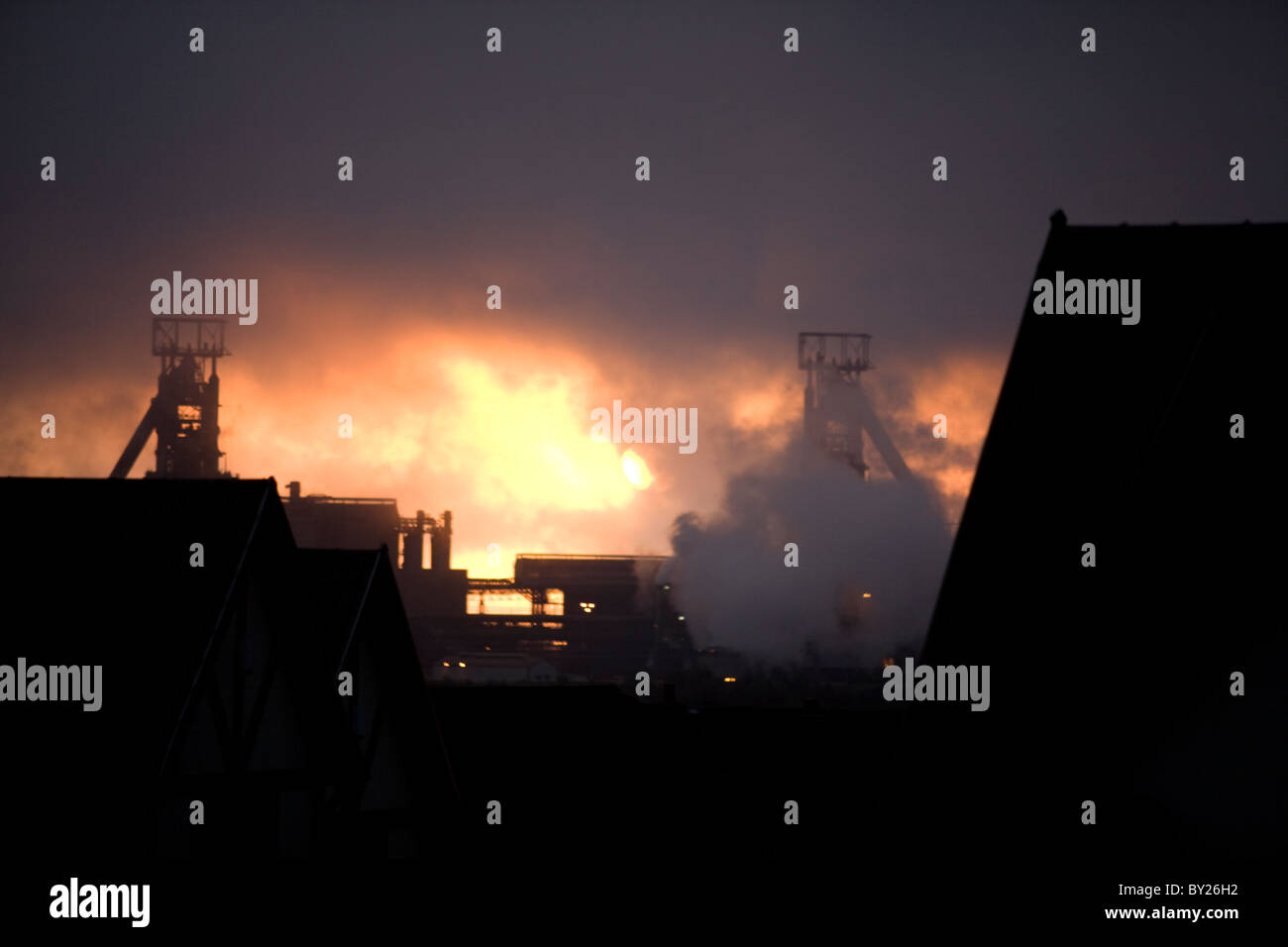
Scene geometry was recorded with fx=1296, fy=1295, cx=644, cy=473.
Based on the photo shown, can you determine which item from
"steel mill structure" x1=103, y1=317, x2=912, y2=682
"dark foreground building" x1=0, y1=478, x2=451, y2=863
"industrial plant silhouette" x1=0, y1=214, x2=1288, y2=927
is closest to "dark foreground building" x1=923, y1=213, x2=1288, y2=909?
"industrial plant silhouette" x1=0, y1=214, x2=1288, y2=927

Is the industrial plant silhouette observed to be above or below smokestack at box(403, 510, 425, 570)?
below

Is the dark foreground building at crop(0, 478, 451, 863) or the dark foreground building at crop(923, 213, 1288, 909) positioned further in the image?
the dark foreground building at crop(0, 478, 451, 863)

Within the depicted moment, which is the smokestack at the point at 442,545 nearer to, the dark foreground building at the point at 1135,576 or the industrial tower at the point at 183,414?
the industrial tower at the point at 183,414

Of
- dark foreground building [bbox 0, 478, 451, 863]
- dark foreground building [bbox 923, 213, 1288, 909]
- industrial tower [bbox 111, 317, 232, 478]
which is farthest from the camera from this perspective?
industrial tower [bbox 111, 317, 232, 478]

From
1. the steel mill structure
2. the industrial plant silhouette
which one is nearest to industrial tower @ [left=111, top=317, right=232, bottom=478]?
the steel mill structure

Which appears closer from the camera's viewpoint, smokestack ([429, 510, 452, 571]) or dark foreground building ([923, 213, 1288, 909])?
dark foreground building ([923, 213, 1288, 909])

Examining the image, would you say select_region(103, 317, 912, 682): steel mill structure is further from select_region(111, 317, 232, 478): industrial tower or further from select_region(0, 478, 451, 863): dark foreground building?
select_region(0, 478, 451, 863): dark foreground building

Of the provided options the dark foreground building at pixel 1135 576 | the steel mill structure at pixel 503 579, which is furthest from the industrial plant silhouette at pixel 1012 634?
the steel mill structure at pixel 503 579

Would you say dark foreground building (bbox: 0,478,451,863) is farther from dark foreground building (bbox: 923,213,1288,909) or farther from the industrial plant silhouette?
dark foreground building (bbox: 923,213,1288,909)

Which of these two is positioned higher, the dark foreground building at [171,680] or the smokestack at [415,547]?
the smokestack at [415,547]

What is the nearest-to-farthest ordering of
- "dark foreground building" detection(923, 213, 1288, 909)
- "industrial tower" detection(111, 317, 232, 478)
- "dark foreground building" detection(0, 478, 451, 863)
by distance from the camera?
"dark foreground building" detection(923, 213, 1288, 909)
"dark foreground building" detection(0, 478, 451, 863)
"industrial tower" detection(111, 317, 232, 478)

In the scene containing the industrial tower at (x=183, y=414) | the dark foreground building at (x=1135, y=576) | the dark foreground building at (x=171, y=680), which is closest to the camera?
the dark foreground building at (x=1135, y=576)

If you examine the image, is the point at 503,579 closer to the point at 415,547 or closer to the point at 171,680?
the point at 415,547

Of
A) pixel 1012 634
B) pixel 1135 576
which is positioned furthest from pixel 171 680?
pixel 1135 576
